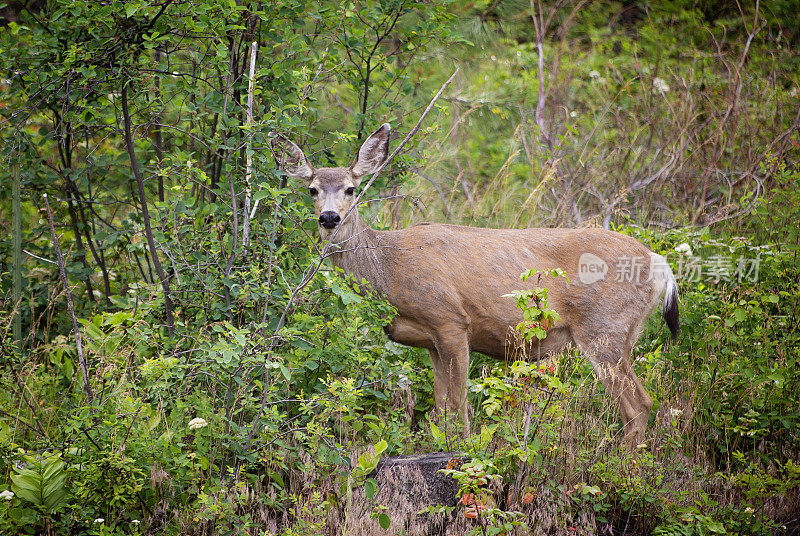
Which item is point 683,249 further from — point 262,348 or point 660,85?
point 660,85

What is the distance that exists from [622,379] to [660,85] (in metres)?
5.37

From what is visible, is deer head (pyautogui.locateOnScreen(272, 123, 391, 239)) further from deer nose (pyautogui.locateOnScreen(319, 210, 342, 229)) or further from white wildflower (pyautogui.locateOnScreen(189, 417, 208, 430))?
white wildflower (pyautogui.locateOnScreen(189, 417, 208, 430))

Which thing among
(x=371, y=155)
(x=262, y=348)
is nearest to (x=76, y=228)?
(x=371, y=155)

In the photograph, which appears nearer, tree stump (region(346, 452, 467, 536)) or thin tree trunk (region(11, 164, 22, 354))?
tree stump (region(346, 452, 467, 536))

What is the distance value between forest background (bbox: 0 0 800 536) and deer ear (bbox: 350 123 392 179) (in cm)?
15

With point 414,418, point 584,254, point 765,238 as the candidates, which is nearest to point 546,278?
point 584,254

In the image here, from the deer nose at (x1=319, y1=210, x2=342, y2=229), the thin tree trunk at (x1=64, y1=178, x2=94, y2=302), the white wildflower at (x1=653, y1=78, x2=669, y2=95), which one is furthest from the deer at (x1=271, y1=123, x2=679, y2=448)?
the white wildflower at (x1=653, y1=78, x2=669, y2=95)

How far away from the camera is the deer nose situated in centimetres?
500

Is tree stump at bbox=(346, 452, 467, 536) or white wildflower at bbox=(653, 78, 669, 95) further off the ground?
white wildflower at bbox=(653, 78, 669, 95)

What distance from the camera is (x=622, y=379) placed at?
207 inches

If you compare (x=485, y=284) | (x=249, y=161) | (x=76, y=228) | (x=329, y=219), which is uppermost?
(x=249, y=161)

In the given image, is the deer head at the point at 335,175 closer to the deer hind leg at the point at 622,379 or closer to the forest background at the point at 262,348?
the forest background at the point at 262,348

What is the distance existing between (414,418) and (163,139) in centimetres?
266

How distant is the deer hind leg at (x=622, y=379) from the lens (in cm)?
509
